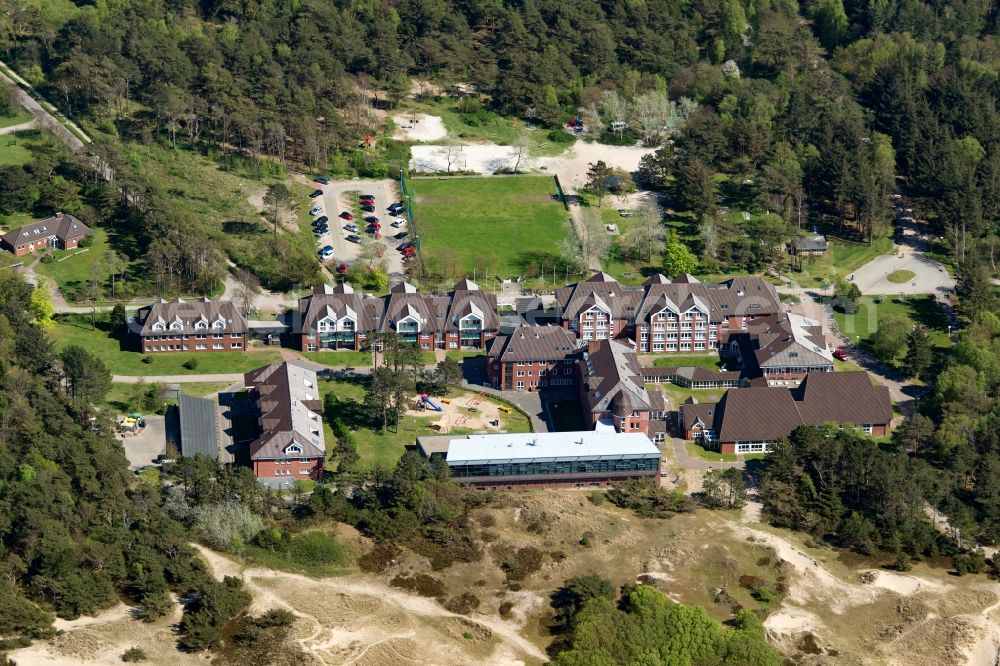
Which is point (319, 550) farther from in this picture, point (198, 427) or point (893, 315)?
point (893, 315)

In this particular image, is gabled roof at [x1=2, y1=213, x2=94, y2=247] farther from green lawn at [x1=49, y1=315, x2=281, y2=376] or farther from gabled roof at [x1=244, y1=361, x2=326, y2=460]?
gabled roof at [x1=244, y1=361, x2=326, y2=460]

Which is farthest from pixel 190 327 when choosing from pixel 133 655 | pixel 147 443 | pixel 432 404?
pixel 133 655

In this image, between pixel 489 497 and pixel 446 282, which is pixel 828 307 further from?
pixel 489 497

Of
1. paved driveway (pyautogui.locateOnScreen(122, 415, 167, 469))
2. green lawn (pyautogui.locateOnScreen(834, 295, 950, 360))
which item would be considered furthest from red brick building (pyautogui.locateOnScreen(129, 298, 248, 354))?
green lawn (pyautogui.locateOnScreen(834, 295, 950, 360))

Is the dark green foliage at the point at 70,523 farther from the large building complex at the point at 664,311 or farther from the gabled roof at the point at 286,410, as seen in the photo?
the large building complex at the point at 664,311

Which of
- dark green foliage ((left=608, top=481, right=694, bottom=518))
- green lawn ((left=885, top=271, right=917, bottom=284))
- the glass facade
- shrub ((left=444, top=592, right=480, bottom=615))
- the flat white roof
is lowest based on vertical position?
shrub ((left=444, top=592, right=480, bottom=615))
